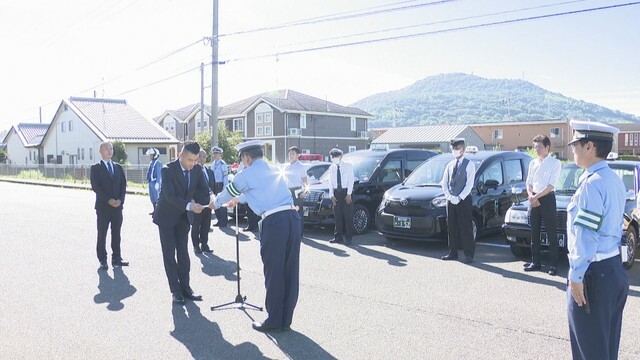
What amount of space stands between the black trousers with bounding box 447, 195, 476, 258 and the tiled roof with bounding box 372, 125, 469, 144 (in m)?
56.4

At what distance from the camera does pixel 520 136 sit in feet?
218

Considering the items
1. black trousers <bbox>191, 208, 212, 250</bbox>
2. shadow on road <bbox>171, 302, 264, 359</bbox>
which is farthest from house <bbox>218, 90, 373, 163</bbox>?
shadow on road <bbox>171, 302, 264, 359</bbox>

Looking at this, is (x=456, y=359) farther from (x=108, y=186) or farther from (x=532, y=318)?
(x=108, y=186)

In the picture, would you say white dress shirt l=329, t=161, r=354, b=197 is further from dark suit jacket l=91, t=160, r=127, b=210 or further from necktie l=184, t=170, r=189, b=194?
necktie l=184, t=170, r=189, b=194

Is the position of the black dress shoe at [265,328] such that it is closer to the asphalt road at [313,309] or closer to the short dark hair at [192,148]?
the asphalt road at [313,309]

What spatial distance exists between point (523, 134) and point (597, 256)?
6745cm

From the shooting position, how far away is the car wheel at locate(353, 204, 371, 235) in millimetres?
11570

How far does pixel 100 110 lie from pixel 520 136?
1915 inches

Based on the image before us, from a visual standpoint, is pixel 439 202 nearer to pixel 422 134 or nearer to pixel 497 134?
pixel 422 134

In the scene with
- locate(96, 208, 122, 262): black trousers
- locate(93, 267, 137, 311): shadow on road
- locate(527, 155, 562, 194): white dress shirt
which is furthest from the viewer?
locate(96, 208, 122, 262): black trousers

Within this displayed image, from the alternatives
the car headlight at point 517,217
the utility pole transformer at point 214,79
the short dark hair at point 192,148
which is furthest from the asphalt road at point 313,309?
the utility pole transformer at point 214,79

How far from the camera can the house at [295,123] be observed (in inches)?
2168

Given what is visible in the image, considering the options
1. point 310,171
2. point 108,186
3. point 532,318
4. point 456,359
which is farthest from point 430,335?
point 310,171

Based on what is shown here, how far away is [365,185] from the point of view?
11711 mm
